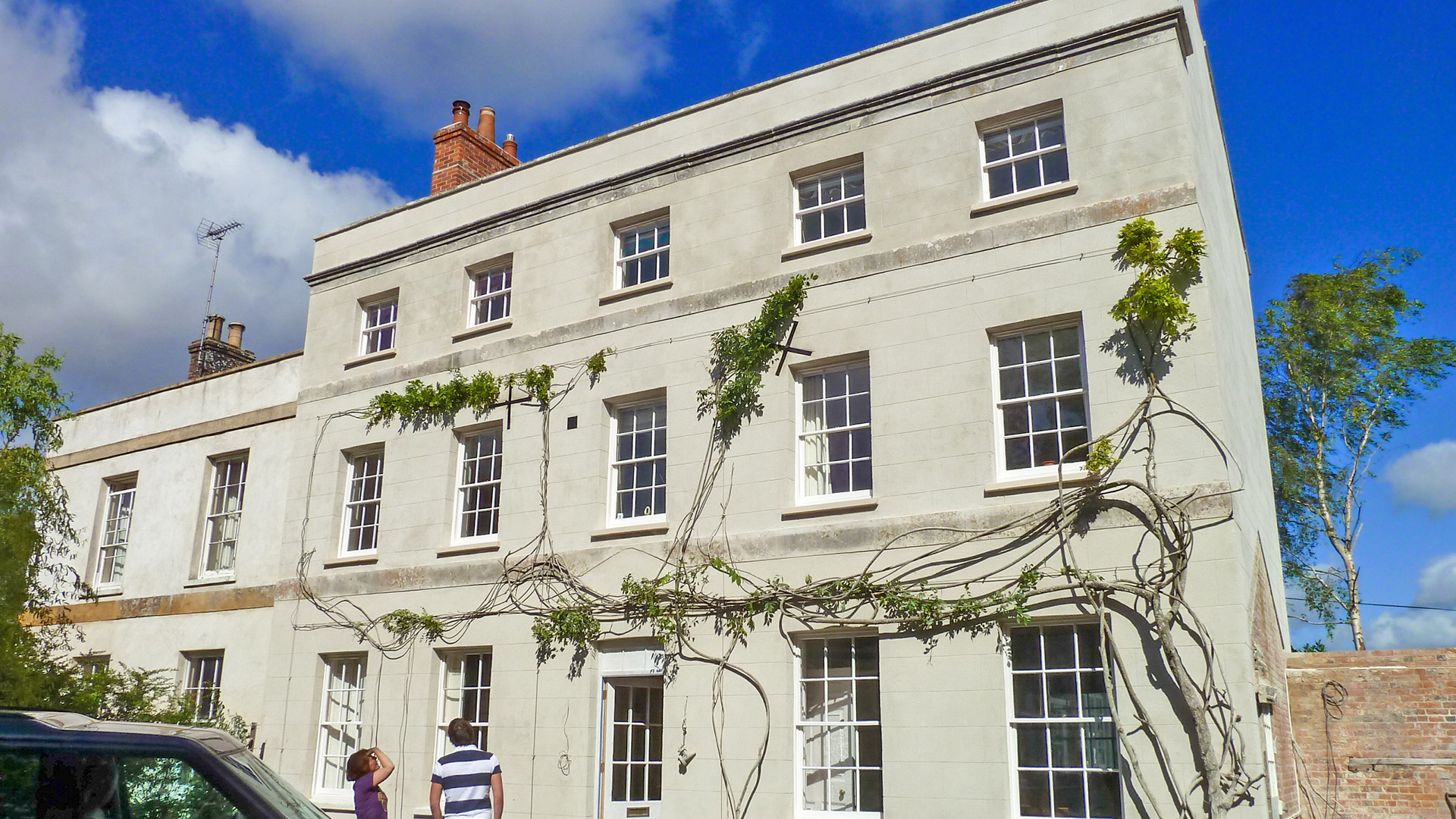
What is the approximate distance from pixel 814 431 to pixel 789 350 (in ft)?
3.39

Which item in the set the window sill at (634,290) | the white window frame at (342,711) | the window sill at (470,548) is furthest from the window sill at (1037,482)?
the white window frame at (342,711)

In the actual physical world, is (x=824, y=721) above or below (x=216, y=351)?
below

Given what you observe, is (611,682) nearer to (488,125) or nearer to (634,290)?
(634,290)

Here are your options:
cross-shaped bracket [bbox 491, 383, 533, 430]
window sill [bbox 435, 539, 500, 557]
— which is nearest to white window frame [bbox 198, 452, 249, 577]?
window sill [bbox 435, 539, 500, 557]

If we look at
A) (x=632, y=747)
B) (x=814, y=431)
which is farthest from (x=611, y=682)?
(x=814, y=431)

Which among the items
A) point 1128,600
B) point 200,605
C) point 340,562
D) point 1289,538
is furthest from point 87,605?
point 1289,538

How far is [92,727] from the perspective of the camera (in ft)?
11.8

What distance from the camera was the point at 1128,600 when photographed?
10.5 metres

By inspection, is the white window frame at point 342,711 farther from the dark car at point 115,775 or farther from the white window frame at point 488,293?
the dark car at point 115,775

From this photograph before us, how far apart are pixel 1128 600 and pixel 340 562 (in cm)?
1148

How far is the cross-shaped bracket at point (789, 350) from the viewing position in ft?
42.7

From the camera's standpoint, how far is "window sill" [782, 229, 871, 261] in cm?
1309

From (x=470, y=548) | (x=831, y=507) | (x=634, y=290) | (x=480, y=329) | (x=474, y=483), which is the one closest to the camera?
(x=831, y=507)

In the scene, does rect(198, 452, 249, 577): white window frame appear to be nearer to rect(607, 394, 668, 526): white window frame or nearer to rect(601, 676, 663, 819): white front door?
rect(607, 394, 668, 526): white window frame
